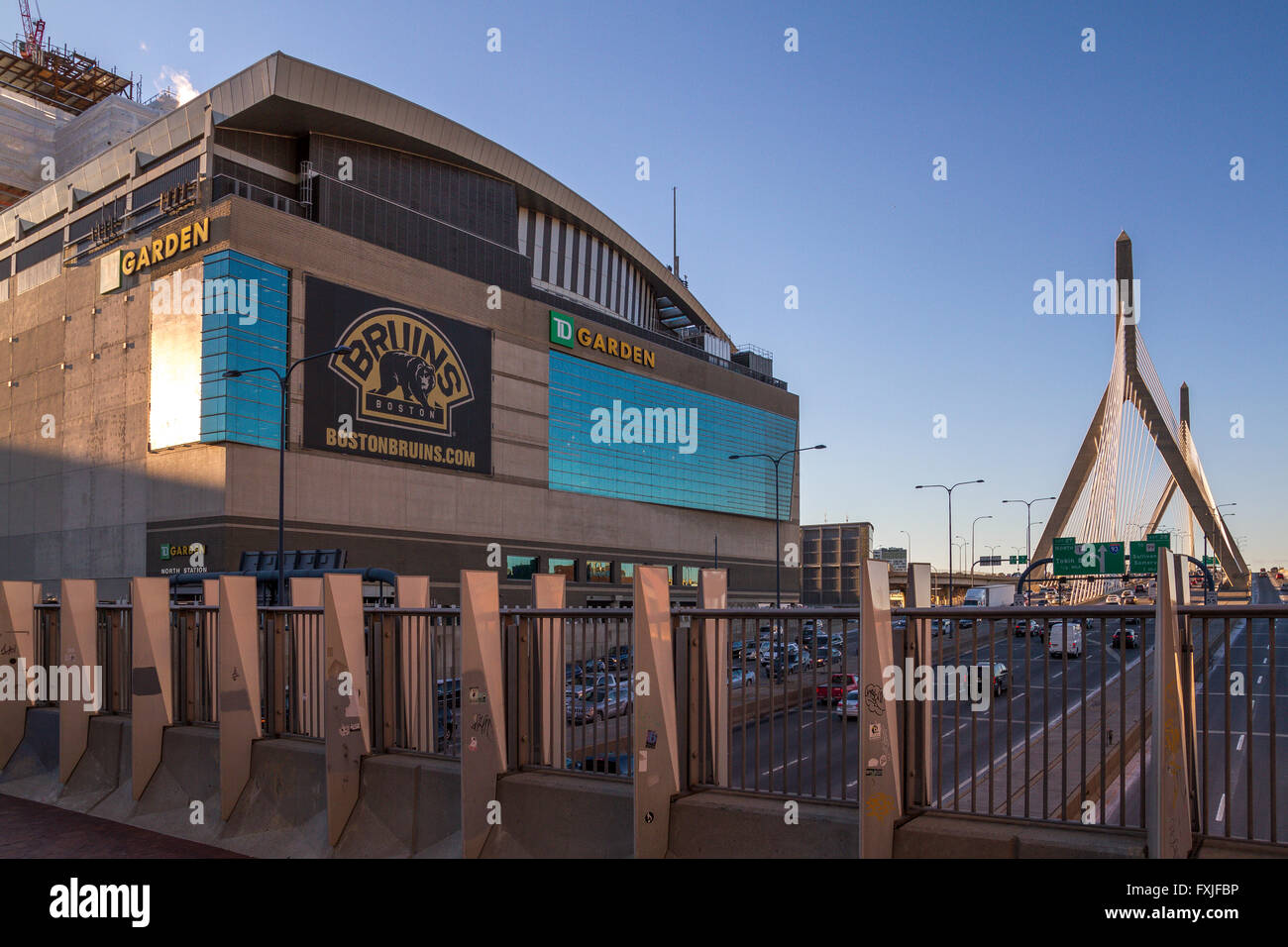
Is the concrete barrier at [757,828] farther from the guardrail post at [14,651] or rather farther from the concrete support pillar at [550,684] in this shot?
the guardrail post at [14,651]

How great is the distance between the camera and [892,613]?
6.46 m

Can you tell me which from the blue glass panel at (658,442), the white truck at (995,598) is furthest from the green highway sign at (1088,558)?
the blue glass panel at (658,442)

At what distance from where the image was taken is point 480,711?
26.0 ft

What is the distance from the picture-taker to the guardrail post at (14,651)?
→ 13.2 metres

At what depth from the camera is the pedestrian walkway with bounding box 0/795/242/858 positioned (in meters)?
9.27

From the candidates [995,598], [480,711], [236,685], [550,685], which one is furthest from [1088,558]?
[480,711]

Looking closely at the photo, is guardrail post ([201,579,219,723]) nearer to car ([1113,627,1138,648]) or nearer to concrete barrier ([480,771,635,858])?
concrete barrier ([480,771,635,858])

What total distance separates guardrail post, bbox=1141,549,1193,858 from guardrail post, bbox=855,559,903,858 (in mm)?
1447

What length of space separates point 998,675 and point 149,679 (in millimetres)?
9148

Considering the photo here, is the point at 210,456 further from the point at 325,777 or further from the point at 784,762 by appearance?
the point at 784,762

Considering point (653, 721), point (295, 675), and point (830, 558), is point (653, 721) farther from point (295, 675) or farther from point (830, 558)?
point (830, 558)

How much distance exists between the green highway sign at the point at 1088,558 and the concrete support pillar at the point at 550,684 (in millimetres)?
40803

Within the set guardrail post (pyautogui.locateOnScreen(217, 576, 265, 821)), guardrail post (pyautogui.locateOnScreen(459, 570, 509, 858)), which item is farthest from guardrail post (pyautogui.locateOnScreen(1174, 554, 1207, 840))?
guardrail post (pyautogui.locateOnScreen(217, 576, 265, 821))
